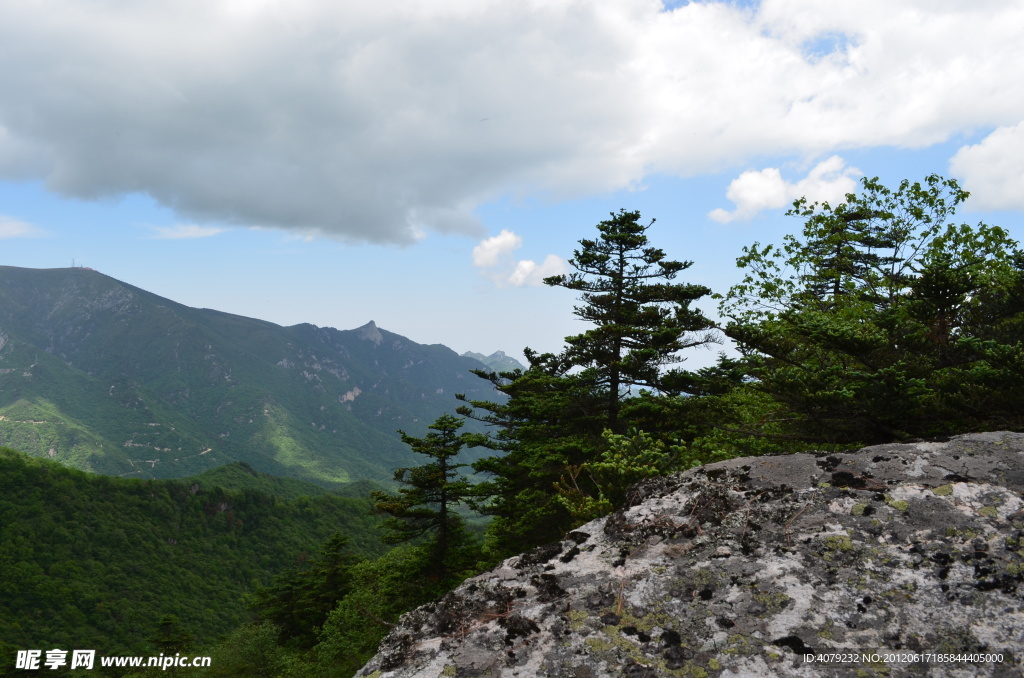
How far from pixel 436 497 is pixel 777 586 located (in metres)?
26.3

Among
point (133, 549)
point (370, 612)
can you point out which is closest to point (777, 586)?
point (370, 612)

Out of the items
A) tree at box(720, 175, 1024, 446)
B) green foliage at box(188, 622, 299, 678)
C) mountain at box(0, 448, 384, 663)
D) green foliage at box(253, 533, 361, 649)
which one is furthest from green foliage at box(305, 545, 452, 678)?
mountain at box(0, 448, 384, 663)

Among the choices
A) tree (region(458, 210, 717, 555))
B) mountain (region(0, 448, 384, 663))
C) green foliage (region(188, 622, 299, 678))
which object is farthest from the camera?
mountain (region(0, 448, 384, 663))

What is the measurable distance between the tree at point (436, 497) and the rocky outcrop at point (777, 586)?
2312 cm

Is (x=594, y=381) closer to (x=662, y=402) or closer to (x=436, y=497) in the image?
(x=662, y=402)

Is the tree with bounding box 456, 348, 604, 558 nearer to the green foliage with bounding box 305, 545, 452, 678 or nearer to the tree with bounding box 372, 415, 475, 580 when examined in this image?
the tree with bounding box 372, 415, 475, 580

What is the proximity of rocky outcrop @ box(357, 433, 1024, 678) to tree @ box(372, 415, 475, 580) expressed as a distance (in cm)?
2312

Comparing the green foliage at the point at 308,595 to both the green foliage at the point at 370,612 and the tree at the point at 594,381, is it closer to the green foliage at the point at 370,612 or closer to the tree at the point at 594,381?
the green foliage at the point at 370,612

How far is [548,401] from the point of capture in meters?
24.6

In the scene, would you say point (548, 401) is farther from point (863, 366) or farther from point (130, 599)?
point (130, 599)

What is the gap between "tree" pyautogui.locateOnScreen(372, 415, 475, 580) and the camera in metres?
26.4

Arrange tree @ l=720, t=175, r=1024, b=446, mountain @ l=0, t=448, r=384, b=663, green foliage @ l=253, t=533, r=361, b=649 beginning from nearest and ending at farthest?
1. tree @ l=720, t=175, r=1024, b=446
2. green foliage @ l=253, t=533, r=361, b=649
3. mountain @ l=0, t=448, r=384, b=663

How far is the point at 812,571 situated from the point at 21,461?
199 m

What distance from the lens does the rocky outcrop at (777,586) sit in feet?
7.94
